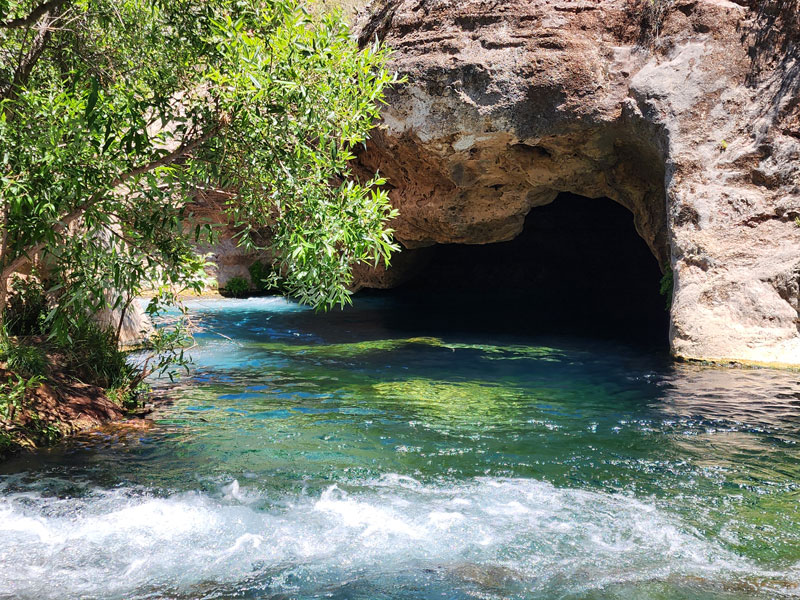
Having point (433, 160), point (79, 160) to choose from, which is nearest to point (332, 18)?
point (79, 160)

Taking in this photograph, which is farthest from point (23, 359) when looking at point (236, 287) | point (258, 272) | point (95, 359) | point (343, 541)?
point (258, 272)

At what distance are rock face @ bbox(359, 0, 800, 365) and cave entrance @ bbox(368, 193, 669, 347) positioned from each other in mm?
5392

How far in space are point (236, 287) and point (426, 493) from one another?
2101cm

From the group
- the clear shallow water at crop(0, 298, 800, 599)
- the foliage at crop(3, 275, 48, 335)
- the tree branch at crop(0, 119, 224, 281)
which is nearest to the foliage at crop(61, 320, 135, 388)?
the foliage at crop(3, 275, 48, 335)

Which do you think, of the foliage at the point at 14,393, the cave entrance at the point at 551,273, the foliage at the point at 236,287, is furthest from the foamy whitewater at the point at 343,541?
the foliage at the point at 236,287

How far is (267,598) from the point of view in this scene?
5.19m

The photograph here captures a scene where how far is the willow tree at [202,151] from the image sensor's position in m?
6.51

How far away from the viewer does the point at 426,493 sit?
7.14 m

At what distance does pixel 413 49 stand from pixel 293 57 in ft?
29.9

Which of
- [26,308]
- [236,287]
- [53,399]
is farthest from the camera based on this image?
[236,287]

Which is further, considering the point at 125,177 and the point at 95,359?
the point at 95,359

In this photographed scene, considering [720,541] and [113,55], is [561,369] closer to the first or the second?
[720,541]

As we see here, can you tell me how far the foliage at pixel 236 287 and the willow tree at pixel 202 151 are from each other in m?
18.8

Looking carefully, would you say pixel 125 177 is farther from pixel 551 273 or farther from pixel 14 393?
pixel 551 273
